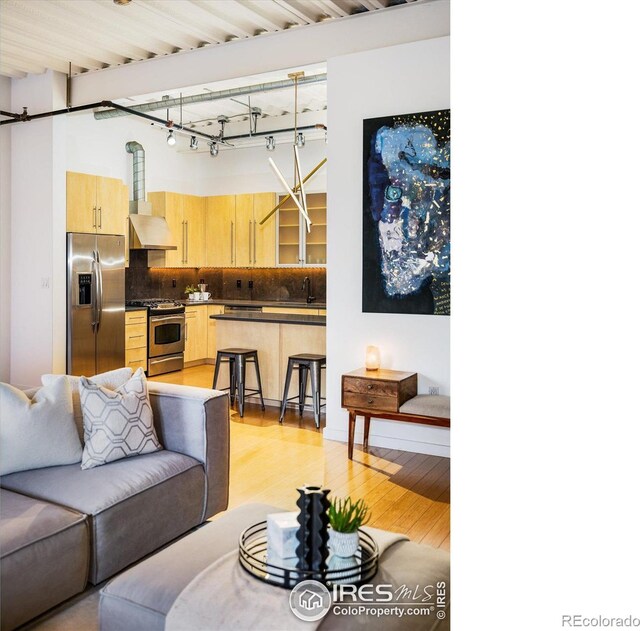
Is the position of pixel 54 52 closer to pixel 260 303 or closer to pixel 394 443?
pixel 260 303

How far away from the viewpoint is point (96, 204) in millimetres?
6945

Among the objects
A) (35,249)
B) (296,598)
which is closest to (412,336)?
(296,598)

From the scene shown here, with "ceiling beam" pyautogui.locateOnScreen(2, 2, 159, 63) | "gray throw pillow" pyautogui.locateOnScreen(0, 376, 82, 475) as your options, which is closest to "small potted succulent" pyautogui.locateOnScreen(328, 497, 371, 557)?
"gray throw pillow" pyautogui.locateOnScreen(0, 376, 82, 475)

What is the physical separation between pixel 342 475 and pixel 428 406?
2.40ft

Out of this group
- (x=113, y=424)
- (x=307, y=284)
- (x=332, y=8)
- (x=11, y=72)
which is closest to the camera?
(x=113, y=424)

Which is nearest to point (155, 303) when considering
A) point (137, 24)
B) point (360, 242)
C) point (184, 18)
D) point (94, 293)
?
point (94, 293)

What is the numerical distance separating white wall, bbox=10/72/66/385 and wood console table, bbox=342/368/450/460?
11.8ft

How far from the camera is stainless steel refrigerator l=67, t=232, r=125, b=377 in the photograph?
6445 mm

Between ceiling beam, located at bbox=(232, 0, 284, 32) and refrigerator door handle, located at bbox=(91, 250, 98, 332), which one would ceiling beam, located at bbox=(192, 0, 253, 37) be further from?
refrigerator door handle, located at bbox=(91, 250, 98, 332)

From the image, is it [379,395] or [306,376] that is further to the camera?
[306,376]

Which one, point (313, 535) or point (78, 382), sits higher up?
point (78, 382)

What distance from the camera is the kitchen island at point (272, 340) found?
560cm
